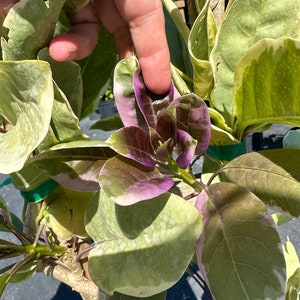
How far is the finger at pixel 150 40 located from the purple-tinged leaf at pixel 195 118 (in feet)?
0.12

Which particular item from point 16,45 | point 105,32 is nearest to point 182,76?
point 105,32

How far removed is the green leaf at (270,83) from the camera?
363 mm

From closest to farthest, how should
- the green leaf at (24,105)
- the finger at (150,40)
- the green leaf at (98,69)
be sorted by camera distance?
the green leaf at (24,105) < the finger at (150,40) < the green leaf at (98,69)

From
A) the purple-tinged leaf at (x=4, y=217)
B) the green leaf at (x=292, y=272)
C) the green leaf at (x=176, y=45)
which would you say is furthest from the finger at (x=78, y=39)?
the green leaf at (x=292, y=272)

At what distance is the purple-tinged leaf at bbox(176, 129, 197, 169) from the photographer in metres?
0.43

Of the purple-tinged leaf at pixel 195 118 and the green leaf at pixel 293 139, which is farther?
the green leaf at pixel 293 139

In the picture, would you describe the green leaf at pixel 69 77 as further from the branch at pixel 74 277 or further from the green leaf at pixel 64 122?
the branch at pixel 74 277

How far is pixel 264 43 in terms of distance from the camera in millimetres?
375

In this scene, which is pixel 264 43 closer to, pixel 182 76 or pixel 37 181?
pixel 182 76

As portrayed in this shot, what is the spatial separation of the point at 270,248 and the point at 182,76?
0.24 metres

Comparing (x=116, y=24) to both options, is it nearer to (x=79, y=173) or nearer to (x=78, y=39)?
(x=78, y=39)

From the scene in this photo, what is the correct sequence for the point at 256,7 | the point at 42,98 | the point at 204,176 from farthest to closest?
1. the point at 204,176
2. the point at 256,7
3. the point at 42,98

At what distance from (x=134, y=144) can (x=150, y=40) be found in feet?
0.36

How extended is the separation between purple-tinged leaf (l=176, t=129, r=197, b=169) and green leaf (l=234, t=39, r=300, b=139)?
0.06 metres
